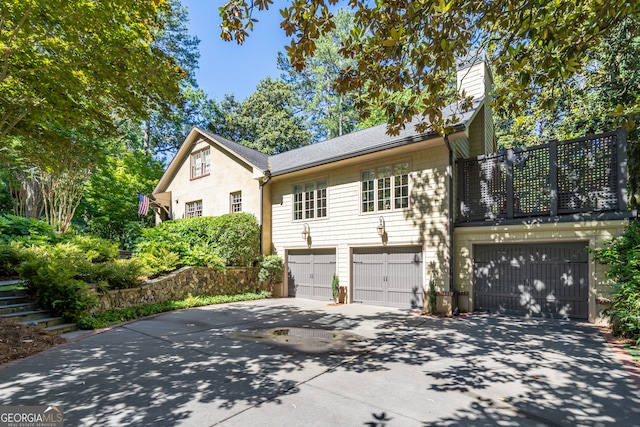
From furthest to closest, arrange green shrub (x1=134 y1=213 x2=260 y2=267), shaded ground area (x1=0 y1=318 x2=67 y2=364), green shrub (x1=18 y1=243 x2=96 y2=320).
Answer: green shrub (x1=134 y1=213 x2=260 y2=267)
green shrub (x1=18 y1=243 x2=96 y2=320)
shaded ground area (x1=0 y1=318 x2=67 y2=364)

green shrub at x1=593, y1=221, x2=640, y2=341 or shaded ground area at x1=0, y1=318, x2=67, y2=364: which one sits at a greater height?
green shrub at x1=593, y1=221, x2=640, y2=341

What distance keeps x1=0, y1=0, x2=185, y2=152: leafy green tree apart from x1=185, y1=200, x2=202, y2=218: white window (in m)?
9.67

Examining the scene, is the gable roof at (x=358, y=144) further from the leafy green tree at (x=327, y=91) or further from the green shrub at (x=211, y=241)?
the leafy green tree at (x=327, y=91)

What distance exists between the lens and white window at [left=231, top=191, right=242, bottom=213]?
15369 millimetres

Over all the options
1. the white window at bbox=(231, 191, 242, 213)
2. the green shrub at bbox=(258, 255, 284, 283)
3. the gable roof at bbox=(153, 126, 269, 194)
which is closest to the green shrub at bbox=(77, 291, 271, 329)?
the green shrub at bbox=(258, 255, 284, 283)

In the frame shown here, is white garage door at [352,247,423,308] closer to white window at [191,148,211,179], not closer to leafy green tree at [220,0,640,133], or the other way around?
leafy green tree at [220,0,640,133]

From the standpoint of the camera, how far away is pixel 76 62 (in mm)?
6586

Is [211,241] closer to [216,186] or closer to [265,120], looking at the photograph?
[216,186]

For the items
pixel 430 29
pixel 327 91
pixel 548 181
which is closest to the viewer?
pixel 430 29

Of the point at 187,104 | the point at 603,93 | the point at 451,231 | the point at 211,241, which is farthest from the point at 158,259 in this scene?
the point at 187,104

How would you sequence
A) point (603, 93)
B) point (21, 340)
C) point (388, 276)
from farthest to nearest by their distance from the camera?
1. point (603, 93)
2. point (388, 276)
3. point (21, 340)

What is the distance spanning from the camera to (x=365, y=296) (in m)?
11.6

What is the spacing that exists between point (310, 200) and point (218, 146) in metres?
6.23

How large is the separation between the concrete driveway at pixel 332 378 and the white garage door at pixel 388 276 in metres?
2.70
